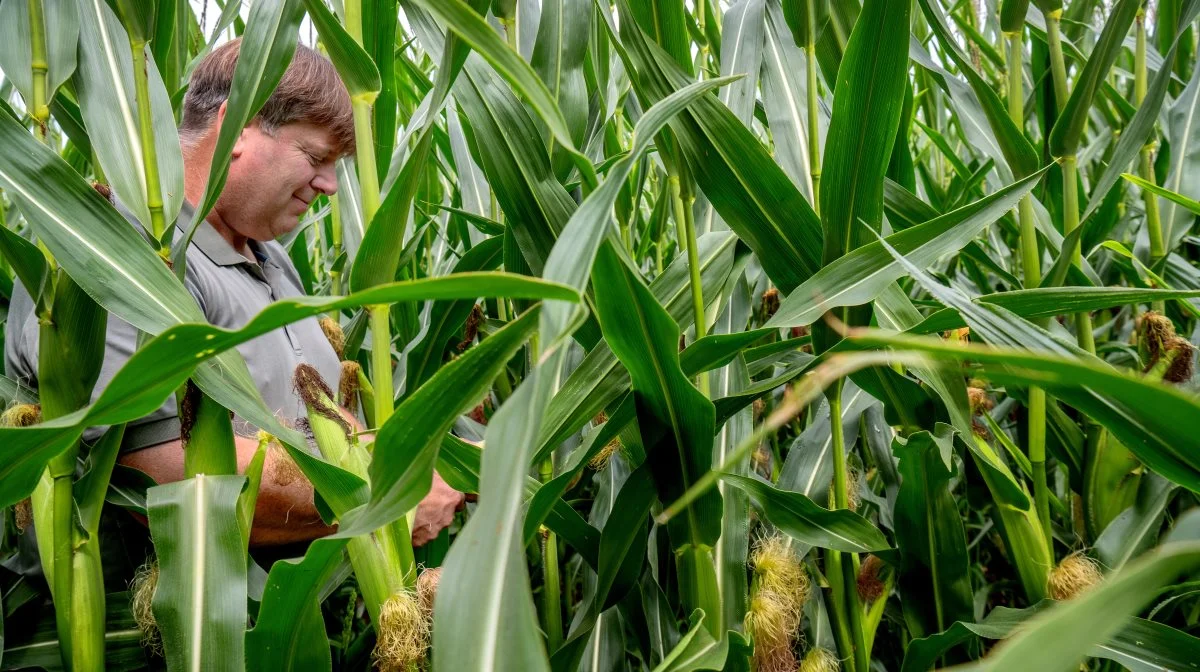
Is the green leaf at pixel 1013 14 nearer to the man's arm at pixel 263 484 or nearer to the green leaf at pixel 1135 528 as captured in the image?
the green leaf at pixel 1135 528

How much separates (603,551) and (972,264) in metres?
0.94

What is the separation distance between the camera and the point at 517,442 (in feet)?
1.17

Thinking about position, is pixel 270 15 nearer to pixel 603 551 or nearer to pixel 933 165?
pixel 603 551

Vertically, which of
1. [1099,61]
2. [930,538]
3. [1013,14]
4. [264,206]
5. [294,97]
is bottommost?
[930,538]

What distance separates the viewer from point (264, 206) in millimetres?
1343

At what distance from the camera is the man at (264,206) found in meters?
1.12

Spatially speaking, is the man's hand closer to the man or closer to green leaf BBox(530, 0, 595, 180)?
the man

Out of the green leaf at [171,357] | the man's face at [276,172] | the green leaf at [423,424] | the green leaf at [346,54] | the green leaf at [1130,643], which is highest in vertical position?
the man's face at [276,172]

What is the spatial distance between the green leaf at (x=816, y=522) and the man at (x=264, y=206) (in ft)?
1.47

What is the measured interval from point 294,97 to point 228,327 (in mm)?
354

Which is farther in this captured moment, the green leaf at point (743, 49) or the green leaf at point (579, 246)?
the green leaf at point (743, 49)

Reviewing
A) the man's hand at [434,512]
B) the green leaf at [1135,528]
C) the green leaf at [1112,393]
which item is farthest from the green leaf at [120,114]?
the green leaf at [1135,528]

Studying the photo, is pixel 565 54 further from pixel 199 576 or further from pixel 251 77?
pixel 199 576

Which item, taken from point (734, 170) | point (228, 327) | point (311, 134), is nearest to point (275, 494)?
point (228, 327)
